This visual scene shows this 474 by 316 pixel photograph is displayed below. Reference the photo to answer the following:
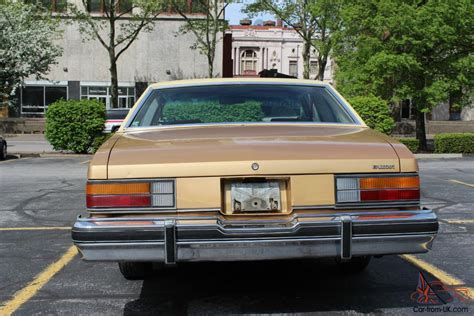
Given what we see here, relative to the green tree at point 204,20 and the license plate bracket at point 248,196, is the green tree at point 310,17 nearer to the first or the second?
the green tree at point 204,20

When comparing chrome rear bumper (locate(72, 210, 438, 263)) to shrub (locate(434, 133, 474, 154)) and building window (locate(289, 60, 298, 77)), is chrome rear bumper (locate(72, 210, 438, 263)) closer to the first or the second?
shrub (locate(434, 133, 474, 154))

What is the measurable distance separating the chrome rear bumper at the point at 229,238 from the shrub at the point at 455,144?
59.5ft

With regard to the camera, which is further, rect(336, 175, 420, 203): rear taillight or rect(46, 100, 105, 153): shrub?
rect(46, 100, 105, 153): shrub

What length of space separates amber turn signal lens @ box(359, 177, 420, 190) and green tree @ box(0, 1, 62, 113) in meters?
30.4

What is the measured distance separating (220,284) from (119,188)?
1.59m

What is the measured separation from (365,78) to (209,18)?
720 inches

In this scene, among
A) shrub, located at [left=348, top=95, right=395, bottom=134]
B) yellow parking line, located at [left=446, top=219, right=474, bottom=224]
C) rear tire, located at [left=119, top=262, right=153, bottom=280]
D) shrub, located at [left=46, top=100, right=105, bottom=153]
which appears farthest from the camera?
shrub, located at [left=348, top=95, right=395, bottom=134]

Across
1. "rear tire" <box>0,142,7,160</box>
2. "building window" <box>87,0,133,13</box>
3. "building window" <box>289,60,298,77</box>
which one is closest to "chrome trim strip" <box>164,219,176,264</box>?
"rear tire" <box>0,142,7,160</box>

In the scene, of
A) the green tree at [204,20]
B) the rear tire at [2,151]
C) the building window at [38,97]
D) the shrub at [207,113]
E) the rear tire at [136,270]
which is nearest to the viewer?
the rear tire at [136,270]

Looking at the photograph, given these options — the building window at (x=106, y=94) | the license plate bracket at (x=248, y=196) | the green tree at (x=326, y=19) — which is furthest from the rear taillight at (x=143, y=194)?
the building window at (x=106, y=94)

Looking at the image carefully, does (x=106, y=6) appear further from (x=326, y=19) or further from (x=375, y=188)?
(x=375, y=188)

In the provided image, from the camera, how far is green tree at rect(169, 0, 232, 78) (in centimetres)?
3466

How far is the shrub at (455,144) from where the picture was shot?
786 inches

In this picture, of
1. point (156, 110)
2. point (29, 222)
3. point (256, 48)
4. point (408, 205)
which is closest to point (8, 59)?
point (29, 222)
